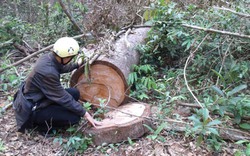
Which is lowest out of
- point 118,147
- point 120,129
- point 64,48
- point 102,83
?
point 118,147

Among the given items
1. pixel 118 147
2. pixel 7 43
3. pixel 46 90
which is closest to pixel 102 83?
pixel 46 90

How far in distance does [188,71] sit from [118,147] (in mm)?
1761

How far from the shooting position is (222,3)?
4.57 meters

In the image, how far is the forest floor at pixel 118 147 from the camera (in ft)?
9.70

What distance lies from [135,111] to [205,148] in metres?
0.92

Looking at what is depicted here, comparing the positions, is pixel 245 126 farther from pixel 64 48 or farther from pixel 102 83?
pixel 64 48

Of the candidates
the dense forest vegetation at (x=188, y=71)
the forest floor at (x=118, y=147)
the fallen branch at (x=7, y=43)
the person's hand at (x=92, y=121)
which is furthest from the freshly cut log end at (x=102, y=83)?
the fallen branch at (x=7, y=43)

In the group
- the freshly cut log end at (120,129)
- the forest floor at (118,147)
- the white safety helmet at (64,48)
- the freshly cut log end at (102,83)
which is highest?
the white safety helmet at (64,48)

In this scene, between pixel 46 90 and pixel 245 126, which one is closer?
pixel 245 126

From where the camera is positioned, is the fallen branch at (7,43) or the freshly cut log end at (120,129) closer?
the freshly cut log end at (120,129)

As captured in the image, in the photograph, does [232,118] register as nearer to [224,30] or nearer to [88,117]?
[224,30]

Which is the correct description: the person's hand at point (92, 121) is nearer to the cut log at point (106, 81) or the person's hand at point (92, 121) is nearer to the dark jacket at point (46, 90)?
the dark jacket at point (46, 90)

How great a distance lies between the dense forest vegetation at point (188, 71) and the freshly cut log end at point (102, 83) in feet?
0.59

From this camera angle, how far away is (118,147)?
3139mm
